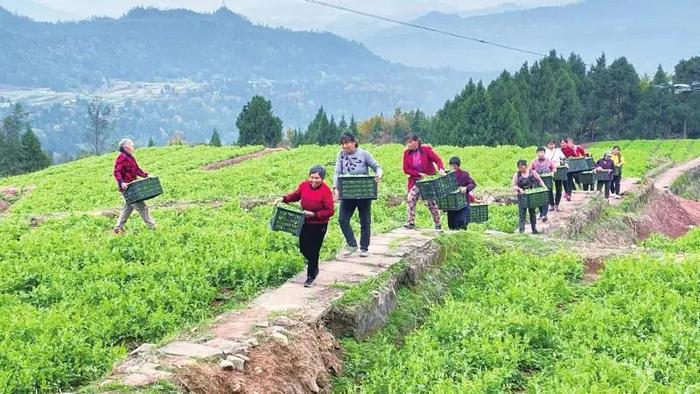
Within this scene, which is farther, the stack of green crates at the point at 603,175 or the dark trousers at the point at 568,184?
the stack of green crates at the point at 603,175

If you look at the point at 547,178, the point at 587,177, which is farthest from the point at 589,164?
the point at 547,178

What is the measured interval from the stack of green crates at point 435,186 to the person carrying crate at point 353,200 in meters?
1.92

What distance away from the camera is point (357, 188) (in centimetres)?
1190

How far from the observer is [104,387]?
665 cm

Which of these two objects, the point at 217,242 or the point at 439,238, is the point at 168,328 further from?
the point at 439,238

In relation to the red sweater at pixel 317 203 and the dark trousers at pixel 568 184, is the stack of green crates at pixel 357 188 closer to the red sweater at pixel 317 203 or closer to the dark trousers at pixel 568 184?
the red sweater at pixel 317 203

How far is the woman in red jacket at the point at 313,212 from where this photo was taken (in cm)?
1042

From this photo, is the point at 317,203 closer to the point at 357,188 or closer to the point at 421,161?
the point at 357,188

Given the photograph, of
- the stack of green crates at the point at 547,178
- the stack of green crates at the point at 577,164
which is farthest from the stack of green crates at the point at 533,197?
the stack of green crates at the point at 577,164

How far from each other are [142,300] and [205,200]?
1564 centimetres

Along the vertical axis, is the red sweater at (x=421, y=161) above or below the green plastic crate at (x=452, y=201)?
above

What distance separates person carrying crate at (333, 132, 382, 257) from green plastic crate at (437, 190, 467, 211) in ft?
10.2

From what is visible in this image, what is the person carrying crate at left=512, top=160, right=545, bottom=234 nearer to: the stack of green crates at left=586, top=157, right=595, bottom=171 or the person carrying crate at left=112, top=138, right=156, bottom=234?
the stack of green crates at left=586, top=157, right=595, bottom=171

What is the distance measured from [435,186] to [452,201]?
1438 millimetres
